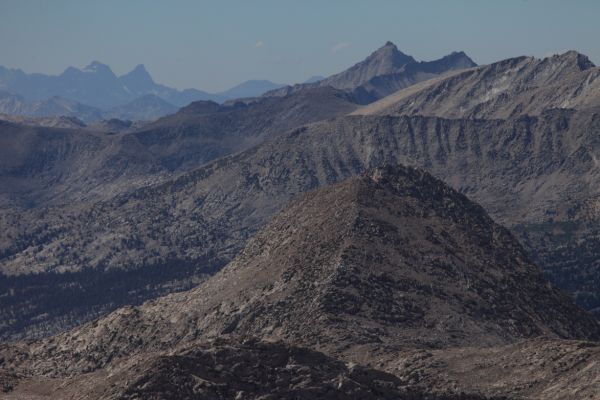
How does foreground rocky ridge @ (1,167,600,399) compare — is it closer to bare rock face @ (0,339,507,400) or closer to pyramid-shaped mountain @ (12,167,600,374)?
pyramid-shaped mountain @ (12,167,600,374)

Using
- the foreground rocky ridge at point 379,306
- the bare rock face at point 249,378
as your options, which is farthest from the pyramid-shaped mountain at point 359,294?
the bare rock face at point 249,378

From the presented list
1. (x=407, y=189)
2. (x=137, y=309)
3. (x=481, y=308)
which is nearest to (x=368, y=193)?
(x=407, y=189)

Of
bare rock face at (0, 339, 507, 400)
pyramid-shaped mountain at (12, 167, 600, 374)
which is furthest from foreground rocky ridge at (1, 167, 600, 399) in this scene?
bare rock face at (0, 339, 507, 400)

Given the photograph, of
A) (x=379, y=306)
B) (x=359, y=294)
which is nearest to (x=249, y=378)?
(x=379, y=306)

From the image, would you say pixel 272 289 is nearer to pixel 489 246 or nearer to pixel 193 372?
pixel 489 246

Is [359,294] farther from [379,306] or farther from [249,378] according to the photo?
[249,378]

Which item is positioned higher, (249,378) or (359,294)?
(249,378)

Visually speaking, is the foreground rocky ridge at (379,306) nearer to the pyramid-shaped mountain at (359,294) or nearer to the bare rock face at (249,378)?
the pyramid-shaped mountain at (359,294)

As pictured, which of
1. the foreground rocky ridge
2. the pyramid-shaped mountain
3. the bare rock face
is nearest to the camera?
the bare rock face
